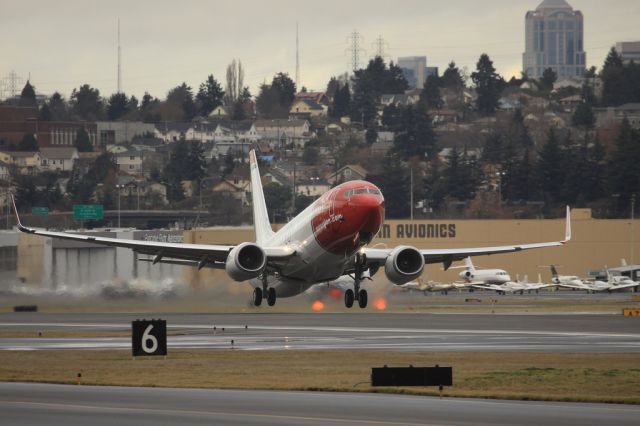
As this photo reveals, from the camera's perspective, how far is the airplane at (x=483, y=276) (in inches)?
5379

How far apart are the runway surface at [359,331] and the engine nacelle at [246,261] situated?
4532 millimetres

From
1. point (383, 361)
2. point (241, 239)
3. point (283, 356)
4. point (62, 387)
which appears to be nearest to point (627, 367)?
point (383, 361)

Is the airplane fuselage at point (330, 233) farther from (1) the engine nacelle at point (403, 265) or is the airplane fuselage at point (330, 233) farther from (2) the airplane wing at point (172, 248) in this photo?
(1) the engine nacelle at point (403, 265)

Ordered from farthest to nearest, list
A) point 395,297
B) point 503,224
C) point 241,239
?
point 503,224 < point 241,239 < point 395,297

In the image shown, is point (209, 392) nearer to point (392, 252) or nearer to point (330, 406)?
point (330, 406)

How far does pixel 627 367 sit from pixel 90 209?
403ft

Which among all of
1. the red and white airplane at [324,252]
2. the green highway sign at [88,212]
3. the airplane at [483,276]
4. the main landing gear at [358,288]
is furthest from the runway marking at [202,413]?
the green highway sign at [88,212]

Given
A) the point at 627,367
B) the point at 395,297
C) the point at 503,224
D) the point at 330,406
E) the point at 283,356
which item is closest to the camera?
the point at 330,406

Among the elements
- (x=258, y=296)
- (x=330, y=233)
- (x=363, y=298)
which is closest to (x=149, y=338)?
(x=258, y=296)

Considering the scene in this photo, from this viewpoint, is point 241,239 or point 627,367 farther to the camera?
point 241,239

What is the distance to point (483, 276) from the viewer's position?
138 m

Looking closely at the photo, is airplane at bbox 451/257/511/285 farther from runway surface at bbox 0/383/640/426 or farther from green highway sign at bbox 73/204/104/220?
runway surface at bbox 0/383/640/426

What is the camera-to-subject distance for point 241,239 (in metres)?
130

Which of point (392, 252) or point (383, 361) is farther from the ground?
point (392, 252)
